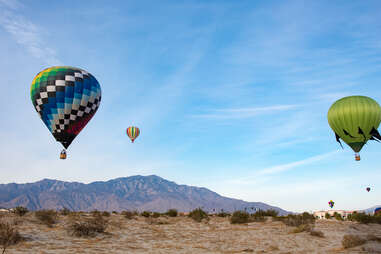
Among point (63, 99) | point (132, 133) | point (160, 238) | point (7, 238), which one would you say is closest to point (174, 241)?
point (160, 238)

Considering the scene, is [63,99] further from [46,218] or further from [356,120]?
[356,120]

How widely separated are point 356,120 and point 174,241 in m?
24.2

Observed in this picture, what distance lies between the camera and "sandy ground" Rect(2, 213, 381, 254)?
1552 centimetres

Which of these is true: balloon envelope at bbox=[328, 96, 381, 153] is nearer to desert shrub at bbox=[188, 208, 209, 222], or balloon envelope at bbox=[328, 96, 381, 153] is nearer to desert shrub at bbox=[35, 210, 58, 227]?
desert shrub at bbox=[188, 208, 209, 222]

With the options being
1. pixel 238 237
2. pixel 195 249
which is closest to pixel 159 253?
pixel 195 249

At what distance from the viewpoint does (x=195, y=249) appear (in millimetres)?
16734

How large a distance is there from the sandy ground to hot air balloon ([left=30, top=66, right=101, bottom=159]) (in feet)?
44.0

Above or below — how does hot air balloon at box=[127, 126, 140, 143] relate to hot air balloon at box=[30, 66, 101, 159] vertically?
above

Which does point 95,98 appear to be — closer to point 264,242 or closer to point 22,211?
point 22,211

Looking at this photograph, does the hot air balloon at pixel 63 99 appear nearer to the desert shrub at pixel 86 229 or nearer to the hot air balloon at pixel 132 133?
the desert shrub at pixel 86 229

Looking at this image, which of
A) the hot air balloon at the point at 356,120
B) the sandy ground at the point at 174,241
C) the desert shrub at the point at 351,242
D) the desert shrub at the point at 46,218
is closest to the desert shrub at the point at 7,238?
the sandy ground at the point at 174,241

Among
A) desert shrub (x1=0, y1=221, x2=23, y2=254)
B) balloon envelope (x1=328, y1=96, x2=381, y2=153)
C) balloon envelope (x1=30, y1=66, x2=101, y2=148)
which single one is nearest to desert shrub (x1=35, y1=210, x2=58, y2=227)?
desert shrub (x1=0, y1=221, x2=23, y2=254)

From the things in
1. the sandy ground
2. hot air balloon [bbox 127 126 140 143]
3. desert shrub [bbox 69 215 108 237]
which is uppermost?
hot air balloon [bbox 127 126 140 143]

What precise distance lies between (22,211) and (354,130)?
3086 centimetres
